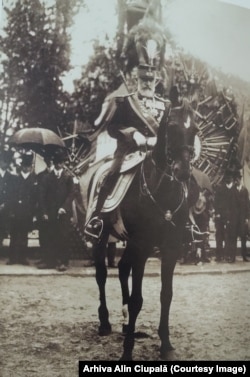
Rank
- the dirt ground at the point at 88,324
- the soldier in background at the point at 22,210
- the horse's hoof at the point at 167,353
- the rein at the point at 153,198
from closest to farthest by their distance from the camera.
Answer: the dirt ground at the point at 88,324 < the soldier in background at the point at 22,210 < the horse's hoof at the point at 167,353 < the rein at the point at 153,198

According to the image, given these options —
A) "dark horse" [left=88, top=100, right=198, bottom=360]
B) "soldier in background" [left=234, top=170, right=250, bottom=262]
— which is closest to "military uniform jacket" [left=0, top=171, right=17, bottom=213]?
"dark horse" [left=88, top=100, right=198, bottom=360]

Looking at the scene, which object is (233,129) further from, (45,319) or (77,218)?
(45,319)

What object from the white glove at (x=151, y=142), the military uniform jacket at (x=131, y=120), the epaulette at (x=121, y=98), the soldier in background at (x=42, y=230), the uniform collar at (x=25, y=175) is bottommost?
the soldier in background at (x=42, y=230)

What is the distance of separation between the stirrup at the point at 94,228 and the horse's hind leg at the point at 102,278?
0.14 feet

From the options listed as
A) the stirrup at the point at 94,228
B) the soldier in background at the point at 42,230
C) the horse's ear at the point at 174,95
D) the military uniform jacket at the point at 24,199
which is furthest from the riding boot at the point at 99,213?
the horse's ear at the point at 174,95

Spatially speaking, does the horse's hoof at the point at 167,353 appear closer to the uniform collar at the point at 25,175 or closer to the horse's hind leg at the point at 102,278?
the horse's hind leg at the point at 102,278

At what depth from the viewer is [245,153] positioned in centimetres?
334

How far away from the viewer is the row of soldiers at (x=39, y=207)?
8.89ft

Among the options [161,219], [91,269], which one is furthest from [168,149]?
[91,269]

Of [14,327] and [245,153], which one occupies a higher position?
[245,153]

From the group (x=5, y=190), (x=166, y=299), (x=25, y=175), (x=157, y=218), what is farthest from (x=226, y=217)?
(x=5, y=190)

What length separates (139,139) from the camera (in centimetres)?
296

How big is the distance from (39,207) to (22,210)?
0.10 m

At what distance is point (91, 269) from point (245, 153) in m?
1.33
